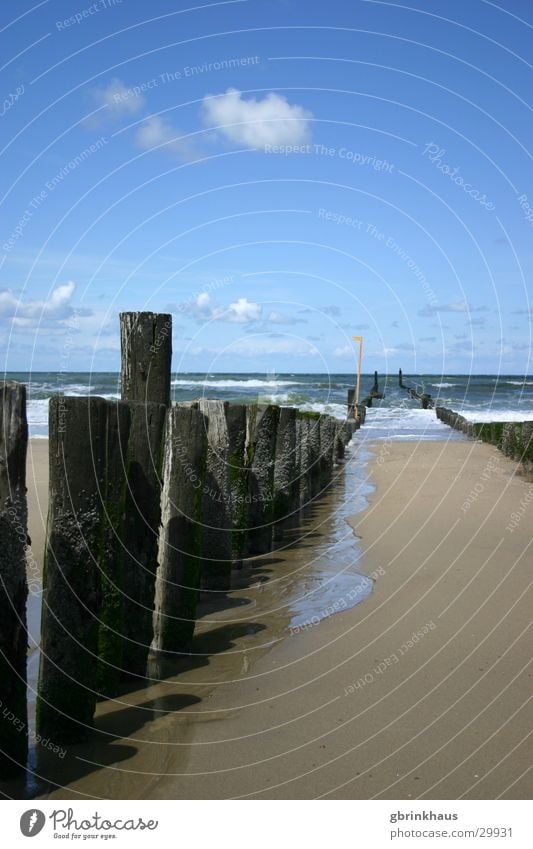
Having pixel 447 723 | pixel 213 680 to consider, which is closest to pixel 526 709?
pixel 447 723

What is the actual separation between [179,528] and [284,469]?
4.73 metres

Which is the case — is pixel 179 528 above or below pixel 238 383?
above

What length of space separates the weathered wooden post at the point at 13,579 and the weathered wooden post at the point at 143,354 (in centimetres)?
228

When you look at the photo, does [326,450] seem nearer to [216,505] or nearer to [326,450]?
[326,450]

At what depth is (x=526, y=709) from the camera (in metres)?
4.70

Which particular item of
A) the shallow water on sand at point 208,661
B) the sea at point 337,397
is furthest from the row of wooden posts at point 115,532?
the sea at point 337,397

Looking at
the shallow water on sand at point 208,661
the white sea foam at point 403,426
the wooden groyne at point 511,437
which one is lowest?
the white sea foam at point 403,426

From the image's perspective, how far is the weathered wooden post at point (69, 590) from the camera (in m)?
4.43

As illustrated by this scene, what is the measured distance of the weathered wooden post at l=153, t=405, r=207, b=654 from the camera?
19.5 ft

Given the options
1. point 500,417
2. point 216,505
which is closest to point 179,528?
point 216,505

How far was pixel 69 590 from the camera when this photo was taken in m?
4.45

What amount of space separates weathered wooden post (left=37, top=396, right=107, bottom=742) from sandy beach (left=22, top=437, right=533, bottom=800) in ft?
0.76

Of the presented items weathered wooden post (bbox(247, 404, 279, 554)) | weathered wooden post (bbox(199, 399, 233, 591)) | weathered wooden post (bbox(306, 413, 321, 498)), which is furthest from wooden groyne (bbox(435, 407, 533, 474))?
weathered wooden post (bbox(199, 399, 233, 591))

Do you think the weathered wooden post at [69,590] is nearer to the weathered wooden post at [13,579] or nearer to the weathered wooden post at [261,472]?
the weathered wooden post at [13,579]
